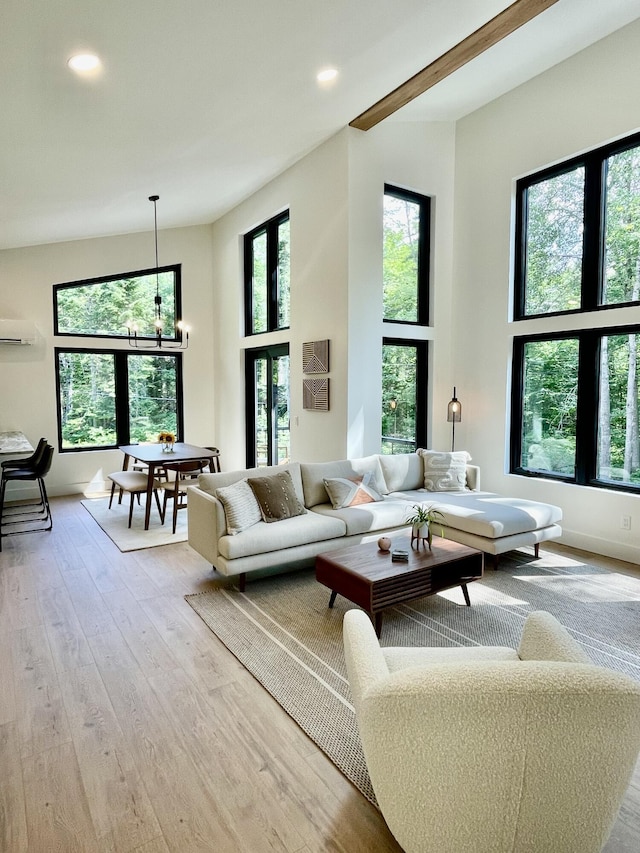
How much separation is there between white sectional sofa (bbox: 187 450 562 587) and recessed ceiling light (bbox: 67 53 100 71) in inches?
110

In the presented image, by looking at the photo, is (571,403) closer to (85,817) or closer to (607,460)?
(607,460)

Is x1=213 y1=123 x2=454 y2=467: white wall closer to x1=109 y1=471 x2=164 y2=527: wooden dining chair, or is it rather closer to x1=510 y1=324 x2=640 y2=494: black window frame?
x1=510 y1=324 x2=640 y2=494: black window frame

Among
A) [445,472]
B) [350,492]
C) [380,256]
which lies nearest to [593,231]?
[380,256]

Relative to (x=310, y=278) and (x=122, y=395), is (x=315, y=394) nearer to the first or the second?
(x=310, y=278)

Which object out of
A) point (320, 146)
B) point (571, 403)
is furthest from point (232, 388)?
point (571, 403)

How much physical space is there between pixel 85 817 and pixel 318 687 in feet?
3.68

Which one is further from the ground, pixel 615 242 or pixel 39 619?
pixel 615 242

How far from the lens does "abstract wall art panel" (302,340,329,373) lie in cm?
562

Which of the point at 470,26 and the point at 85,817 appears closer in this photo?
the point at 85,817

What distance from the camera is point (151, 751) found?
210cm

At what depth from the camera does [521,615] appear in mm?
3373

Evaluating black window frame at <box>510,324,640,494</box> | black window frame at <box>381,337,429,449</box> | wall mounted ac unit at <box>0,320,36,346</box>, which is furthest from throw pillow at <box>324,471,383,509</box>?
wall mounted ac unit at <box>0,320,36,346</box>

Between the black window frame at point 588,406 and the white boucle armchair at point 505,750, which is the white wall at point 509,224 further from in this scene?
the white boucle armchair at point 505,750

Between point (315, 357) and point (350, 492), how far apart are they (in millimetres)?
1872
